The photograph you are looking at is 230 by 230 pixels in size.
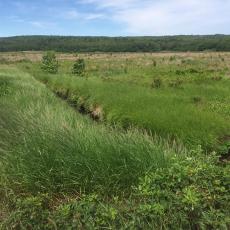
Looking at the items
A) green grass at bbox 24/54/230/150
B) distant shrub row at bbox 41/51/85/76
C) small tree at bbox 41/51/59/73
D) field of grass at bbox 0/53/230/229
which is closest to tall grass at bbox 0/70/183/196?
field of grass at bbox 0/53/230/229

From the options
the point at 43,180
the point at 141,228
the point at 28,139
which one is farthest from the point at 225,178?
the point at 28,139

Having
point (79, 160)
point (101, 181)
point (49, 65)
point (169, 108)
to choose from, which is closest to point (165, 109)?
point (169, 108)

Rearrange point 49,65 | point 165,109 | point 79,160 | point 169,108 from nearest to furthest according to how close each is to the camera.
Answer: point 79,160
point 165,109
point 169,108
point 49,65

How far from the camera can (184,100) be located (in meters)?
18.7

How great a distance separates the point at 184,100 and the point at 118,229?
1330 cm

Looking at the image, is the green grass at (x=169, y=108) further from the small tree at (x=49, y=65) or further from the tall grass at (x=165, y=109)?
the small tree at (x=49, y=65)

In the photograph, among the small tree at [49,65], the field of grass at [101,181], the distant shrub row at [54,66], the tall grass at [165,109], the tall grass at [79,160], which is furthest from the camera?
the small tree at [49,65]

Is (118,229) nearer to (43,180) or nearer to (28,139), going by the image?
(43,180)

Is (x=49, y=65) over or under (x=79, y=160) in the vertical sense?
under

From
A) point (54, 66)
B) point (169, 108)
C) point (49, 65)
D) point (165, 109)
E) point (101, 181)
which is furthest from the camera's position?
point (54, 66)

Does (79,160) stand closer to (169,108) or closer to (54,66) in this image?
(169,108)

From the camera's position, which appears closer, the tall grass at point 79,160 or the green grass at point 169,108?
the tall grass at point 79,160

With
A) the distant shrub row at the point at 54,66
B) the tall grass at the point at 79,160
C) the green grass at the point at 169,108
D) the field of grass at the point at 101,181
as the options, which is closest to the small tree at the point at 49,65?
the distant shrub row at the point at 54,66

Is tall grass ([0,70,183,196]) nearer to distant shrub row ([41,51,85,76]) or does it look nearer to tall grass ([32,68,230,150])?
tall grass ([32,68,230,150])
